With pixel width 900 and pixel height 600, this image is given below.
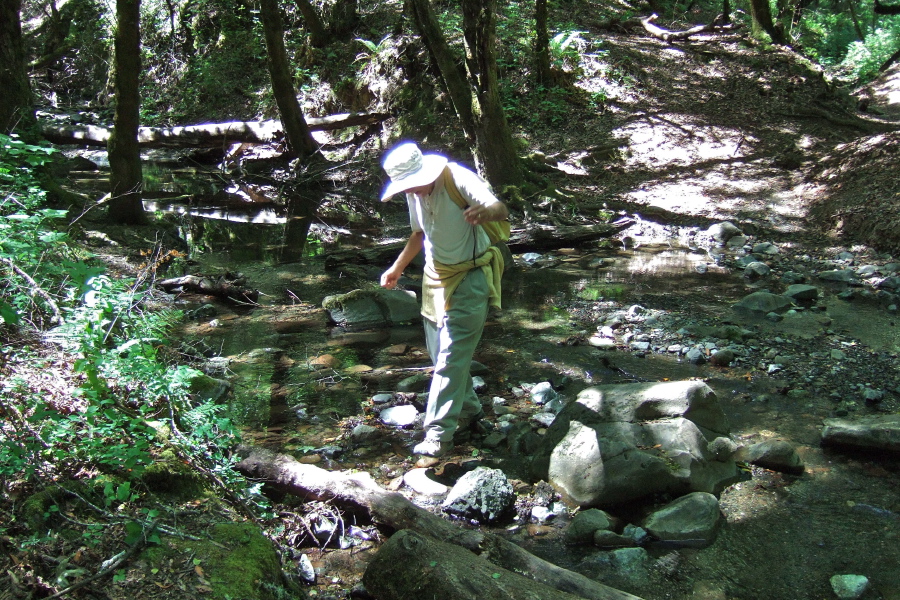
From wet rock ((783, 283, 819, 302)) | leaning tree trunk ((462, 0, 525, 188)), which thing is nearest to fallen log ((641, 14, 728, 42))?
leaning tree trunk ((462, 0, 525, 188))

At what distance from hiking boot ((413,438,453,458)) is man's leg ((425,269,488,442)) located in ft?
0.11

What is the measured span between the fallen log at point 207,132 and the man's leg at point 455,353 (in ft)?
39.9

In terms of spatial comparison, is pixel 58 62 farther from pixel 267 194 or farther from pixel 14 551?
pixel 14 551

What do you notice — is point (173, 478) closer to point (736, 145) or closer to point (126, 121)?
point (126, 121)

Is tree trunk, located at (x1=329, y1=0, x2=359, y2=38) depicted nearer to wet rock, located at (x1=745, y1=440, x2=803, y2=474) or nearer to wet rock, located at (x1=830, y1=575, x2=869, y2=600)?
wet rock, located at (x1=745, y1=440, x2=803, y2=474)

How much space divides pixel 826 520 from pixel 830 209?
26.4ft

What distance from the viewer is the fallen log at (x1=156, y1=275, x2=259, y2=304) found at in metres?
8.20

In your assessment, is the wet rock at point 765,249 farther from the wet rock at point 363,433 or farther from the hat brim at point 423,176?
the hat brim at point 423,176

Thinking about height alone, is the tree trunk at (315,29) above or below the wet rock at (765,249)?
above

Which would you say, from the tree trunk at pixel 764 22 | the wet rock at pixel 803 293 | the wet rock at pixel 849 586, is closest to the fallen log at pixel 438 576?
the wet rock at pixel 849 586

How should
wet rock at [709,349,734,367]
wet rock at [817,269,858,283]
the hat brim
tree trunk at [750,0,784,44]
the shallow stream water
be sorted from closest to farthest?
the shallow stream water, the hat brim, wet rock at [709,349,734,367], wet rock at [817,269,858,283], tree trunk at [750,0,784,44]

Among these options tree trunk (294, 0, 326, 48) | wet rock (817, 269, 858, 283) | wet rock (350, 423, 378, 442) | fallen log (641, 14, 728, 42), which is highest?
tree trunk (294, 0, 326, 48)

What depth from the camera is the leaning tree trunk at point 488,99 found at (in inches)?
409

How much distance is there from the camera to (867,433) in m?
4.43
